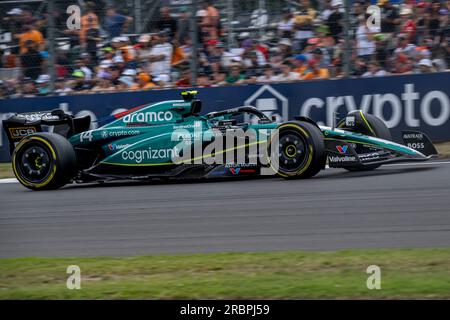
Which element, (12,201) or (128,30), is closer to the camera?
(12,201)

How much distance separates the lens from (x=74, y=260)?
674cm

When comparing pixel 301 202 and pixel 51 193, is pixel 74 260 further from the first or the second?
pixel 51 193

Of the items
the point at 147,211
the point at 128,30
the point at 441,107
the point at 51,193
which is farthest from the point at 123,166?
the point at 441,107

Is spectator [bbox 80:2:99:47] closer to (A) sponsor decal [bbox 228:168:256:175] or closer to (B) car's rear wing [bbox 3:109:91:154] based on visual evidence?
Result: (B) car's rear wing [bbox 3:109:91:154]

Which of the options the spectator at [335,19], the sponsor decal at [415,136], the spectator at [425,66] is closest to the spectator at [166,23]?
the spectator at [335,19]

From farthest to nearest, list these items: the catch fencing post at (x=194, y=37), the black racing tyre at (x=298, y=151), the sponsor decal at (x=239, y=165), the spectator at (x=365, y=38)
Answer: the catch fencing post at (x=194, y=37) → the spectator at (x=365, y=38) → the sponsor decal at (x=239, y=165) → the black racing tyre at (x=298, y=151)

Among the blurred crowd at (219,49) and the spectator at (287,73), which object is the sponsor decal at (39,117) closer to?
the blurred crowd at (219,49)

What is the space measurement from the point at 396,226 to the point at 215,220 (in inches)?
69.0

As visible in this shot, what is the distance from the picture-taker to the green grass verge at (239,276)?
5.33 m

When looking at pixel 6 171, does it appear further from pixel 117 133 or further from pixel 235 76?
pixel 235 76

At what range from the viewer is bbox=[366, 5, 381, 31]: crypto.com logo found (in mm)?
13172

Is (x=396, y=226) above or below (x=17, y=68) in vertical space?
below

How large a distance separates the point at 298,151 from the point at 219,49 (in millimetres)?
4390

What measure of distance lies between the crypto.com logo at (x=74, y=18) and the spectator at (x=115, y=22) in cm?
50
